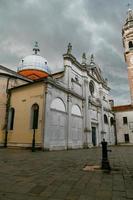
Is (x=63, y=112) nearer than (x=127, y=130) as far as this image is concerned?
Yes

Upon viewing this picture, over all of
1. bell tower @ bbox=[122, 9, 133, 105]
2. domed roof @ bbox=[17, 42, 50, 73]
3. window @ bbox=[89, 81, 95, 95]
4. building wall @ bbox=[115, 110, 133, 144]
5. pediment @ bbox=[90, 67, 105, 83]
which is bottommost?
building wall @ bbox=[115, 110, 133, 144]

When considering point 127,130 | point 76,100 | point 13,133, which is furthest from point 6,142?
point 127,130

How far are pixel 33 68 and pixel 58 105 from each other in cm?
1278

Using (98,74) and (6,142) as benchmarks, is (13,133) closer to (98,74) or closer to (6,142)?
(6,142)

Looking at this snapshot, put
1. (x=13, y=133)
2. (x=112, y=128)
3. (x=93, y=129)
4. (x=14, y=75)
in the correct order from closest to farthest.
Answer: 1. (x=13, y=133)
2. (x=14, y=75)
3. (x=93, y=129)
4. (x=112, y=128)

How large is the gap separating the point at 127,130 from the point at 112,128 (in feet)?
9.27

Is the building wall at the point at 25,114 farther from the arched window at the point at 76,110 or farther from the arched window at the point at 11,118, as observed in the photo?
the arched window at the point at 76,110

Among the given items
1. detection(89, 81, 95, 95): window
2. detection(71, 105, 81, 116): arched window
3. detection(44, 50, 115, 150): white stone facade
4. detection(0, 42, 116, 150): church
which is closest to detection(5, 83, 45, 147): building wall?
detection(0, 42, 116, 150): church

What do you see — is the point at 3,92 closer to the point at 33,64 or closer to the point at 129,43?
the point at 33,64

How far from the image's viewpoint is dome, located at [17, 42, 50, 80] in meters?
26.7

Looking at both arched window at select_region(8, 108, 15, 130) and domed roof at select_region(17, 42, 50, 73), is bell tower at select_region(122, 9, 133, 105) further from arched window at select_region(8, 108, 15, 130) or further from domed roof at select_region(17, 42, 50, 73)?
arched window at select_region(8, 108, 15, 130)

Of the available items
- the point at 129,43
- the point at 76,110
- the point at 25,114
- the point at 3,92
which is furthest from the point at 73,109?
the point at 129,43

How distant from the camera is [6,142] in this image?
1692cm

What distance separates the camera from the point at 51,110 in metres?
15.8
